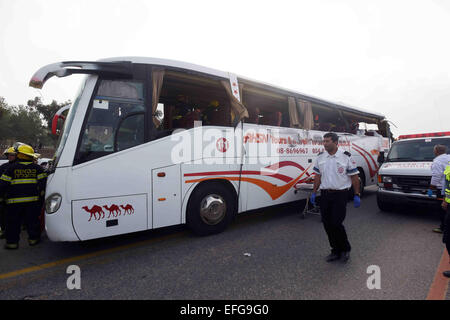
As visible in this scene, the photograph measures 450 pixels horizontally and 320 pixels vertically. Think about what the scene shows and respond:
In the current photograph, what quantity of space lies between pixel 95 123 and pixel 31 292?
2217 mm

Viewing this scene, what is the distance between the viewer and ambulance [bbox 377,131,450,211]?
5.96 meters

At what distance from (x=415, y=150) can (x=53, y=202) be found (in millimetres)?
8248

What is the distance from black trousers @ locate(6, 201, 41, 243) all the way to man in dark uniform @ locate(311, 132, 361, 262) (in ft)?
15.7

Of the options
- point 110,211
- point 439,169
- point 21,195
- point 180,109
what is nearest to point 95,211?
point 110,211

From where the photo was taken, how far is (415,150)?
700 centimetres

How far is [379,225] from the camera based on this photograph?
221 inches

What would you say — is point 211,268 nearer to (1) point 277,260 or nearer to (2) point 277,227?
(1) point 277,260

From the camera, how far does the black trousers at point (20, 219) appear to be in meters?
4.30

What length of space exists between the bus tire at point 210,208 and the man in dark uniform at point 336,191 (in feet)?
6.11

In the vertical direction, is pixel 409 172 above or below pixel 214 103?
below

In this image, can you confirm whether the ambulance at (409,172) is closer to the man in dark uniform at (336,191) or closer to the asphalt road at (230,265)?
the asphalt road at (230,265)

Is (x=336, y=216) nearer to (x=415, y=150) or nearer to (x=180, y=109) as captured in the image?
(x=180, y=109)

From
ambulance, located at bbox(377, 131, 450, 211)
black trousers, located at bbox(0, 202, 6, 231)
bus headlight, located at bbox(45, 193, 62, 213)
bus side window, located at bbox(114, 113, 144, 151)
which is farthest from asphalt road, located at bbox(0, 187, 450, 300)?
bus side window, located at bbox(114, 113, 144, 151)
